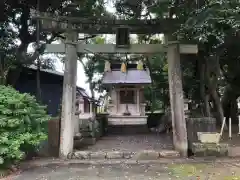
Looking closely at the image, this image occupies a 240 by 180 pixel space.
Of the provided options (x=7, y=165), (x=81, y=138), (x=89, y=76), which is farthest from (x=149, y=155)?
(x=89, y=76)

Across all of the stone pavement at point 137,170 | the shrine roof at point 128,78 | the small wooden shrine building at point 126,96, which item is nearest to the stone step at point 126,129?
the small wooden shrine building at point 126,96

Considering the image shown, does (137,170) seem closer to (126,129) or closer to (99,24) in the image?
(99,24)

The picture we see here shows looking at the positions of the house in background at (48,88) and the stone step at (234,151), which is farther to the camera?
the house in background at (48,88)

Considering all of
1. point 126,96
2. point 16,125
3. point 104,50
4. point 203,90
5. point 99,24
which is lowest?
point 16,125

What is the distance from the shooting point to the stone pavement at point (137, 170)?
18.8 feet

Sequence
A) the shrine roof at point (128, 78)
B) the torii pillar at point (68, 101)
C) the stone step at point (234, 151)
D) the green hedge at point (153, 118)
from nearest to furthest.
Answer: the stone step at point (234, 151) → the torii pillar at point (68, 101) → the shrine roof at point (128, 78) → the green hedge at point (153, 118)

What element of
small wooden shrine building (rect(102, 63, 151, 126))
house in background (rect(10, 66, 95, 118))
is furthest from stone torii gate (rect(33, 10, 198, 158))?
house in background (rect(10, 66, 95, 118))

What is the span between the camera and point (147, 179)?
5543 millimetres

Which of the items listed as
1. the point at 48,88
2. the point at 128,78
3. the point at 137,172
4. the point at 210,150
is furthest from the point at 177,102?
the point at 48,88

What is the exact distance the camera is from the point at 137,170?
6.34 meters

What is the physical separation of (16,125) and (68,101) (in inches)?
79.1

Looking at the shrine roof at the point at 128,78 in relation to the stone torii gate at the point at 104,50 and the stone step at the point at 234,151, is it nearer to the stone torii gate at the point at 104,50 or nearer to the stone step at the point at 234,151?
the stone torii gate at the point at 104,50

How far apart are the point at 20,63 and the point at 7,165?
534 centimetres

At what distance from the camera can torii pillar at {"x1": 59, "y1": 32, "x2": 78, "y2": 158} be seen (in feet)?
25.2
